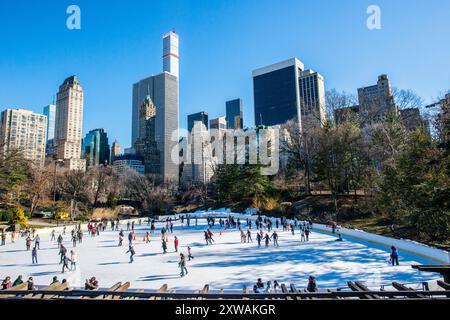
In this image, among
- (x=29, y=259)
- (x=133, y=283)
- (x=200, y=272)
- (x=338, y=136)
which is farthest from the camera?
(x=338, y=136)

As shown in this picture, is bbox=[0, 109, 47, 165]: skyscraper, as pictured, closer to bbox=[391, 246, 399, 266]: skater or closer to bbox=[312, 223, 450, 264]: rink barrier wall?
bbox=[312, 223, 450, 264]: rink barrier wall

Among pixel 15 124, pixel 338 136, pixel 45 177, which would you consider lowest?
pixel 45 177

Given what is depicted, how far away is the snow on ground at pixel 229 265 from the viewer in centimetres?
1420

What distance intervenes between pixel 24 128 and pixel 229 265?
639 feet

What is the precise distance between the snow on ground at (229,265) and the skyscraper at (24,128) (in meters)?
167

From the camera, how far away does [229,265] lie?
17422mm

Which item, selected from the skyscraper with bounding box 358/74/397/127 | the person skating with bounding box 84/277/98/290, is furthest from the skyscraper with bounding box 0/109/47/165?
the person skating with bounding box 84/277/98/290

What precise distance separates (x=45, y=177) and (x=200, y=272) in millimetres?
53783

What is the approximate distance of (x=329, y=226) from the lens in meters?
32.4

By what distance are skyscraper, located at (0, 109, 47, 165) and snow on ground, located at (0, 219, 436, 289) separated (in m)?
167

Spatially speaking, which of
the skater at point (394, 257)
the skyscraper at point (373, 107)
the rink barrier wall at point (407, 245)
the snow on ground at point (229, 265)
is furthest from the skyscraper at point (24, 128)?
the skater at point (394, 257)

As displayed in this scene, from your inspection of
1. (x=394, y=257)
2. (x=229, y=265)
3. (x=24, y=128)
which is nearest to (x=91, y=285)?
(x=229, y=265)

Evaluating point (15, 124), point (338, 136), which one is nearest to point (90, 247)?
point (338, 136)
